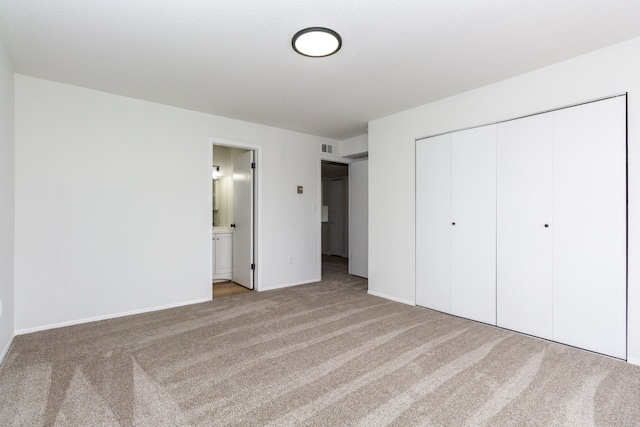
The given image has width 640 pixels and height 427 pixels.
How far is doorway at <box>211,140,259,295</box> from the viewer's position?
4637mm

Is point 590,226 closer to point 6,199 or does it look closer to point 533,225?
point 533,225

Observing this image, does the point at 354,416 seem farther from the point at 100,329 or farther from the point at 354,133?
the point at 354,133

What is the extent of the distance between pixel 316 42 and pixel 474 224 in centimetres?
237

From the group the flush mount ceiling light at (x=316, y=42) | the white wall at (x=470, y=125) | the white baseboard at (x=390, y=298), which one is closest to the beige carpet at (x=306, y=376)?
the white baseboard at (x=390, y=298)

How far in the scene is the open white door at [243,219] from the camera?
4.66m

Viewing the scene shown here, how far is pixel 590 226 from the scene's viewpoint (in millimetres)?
2561

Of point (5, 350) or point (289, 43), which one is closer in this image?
point (289, 43)

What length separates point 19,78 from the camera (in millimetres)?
2914

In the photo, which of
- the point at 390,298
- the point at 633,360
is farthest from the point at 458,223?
the point at 633,360

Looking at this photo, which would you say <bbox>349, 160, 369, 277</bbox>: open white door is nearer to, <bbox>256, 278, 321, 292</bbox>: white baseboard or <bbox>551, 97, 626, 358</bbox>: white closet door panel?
<bbox>256, 278, 321, 292</bbox>: white baseboard

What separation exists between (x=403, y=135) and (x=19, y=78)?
13.0 ft

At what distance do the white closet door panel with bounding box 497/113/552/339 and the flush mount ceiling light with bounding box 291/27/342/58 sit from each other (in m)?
1.88

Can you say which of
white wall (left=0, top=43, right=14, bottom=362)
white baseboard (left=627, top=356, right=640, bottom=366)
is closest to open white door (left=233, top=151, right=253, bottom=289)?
white wall (left=0, top=43, right=14, bottom=362)

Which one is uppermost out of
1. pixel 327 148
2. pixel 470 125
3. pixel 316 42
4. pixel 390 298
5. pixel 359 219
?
pixel 316 42
